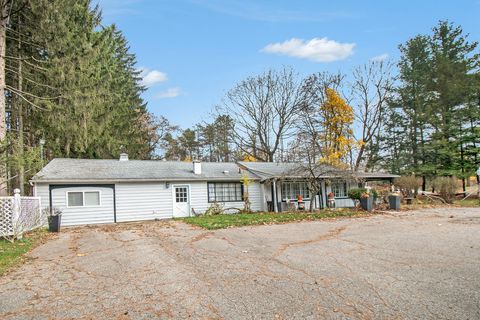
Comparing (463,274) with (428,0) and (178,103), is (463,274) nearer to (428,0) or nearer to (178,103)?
(428,0)

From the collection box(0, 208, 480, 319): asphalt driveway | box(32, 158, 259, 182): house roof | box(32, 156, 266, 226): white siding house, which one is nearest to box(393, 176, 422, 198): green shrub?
box(32, 156, 266, 226): white siding house

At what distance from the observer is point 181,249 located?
24.3 ft

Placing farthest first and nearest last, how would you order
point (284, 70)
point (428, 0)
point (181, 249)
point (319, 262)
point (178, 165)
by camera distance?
point (284, 70)
point (178, 165)
point (428, 0)
point (181, 249)
point (319, 262)

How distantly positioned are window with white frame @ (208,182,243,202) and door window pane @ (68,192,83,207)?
6.38m

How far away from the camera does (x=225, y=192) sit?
59.8 feet

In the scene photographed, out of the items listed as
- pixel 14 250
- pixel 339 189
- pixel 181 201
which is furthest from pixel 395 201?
pixel 14 250

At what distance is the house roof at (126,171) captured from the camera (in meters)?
14.7

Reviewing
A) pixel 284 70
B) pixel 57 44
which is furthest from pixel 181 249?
pixel 284 70

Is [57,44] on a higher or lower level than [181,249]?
higher

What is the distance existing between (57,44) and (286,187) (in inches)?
543

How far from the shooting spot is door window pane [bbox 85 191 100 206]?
48.9 feet

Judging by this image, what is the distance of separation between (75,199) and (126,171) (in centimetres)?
282

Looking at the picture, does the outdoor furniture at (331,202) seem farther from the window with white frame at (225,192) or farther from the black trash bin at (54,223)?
the black trash bin at (54,223)

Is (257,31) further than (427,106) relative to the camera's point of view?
No
